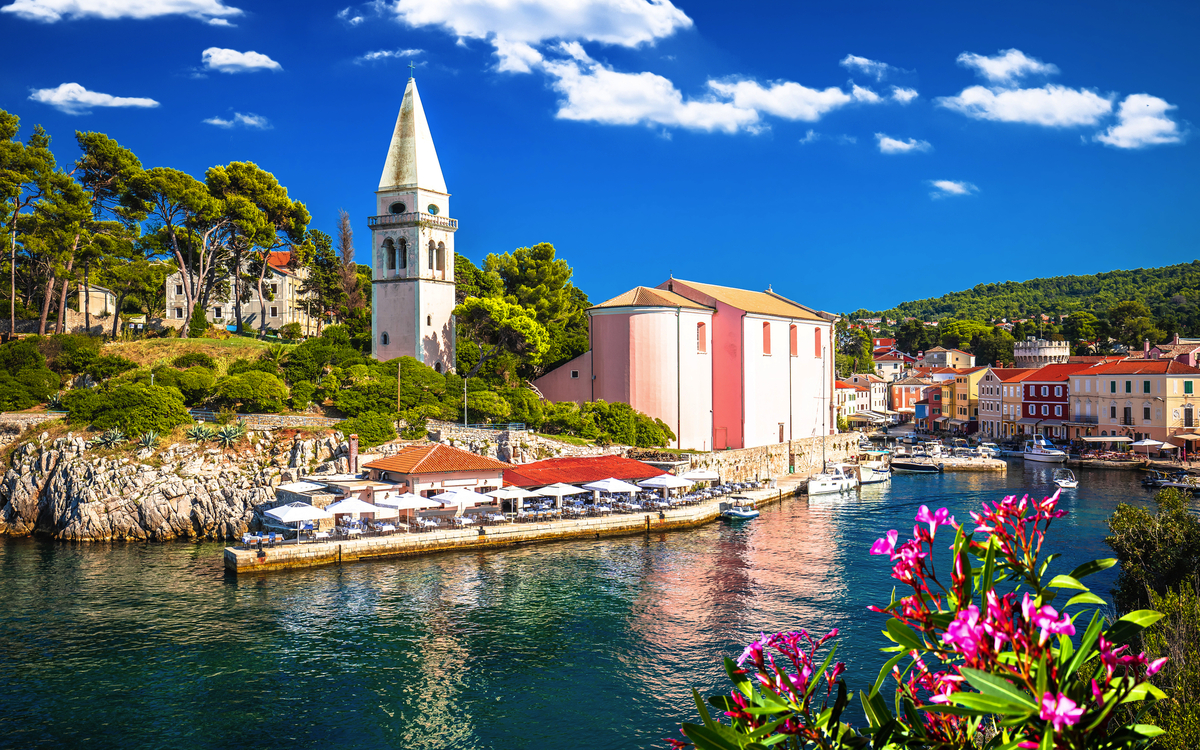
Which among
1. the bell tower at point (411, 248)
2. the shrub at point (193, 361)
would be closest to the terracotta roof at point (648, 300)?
the bell tower at point (411, 248)

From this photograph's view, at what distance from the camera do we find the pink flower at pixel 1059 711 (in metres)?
2.31

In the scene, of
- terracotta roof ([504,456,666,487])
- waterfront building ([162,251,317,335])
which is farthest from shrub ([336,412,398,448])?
waterfront building ([162,251,317,335])

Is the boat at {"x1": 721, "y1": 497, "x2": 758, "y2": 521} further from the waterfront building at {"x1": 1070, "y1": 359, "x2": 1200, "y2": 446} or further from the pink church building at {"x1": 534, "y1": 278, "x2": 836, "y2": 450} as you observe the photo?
the waterfront building at {"x1": 1070, "y1": 359, "x2": 1200, "y2": 446}

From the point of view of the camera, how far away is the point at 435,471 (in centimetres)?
2641

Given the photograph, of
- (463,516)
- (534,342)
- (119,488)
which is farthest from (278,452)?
(534,342)

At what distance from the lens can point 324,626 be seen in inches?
680

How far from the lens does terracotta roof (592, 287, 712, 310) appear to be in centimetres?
3975

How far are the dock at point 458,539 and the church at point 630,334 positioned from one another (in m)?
10.4

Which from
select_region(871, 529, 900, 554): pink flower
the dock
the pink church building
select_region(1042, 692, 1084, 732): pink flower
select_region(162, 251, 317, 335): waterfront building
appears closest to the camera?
select_region(1042, 692, 1084, 732): pink flower

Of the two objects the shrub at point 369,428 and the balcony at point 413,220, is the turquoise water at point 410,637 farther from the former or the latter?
the balcony at point 413,220

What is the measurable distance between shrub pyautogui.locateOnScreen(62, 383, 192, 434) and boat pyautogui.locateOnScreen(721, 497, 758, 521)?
20653mm

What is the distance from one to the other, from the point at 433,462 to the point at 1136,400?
42759mm

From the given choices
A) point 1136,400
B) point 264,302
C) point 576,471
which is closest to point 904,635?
point 576,471

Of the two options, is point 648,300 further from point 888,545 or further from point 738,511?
point 888,545
